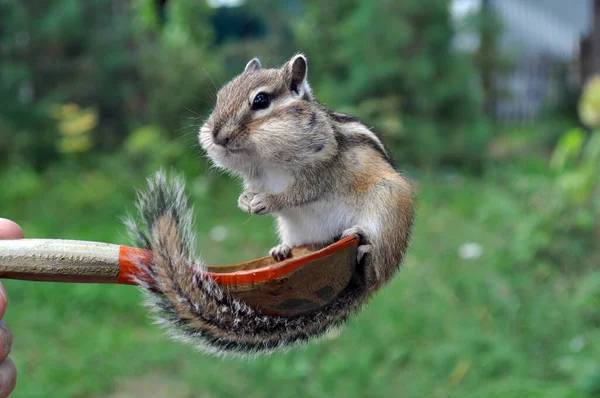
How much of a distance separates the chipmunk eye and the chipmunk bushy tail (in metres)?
0.18

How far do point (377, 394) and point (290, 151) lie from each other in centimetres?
248

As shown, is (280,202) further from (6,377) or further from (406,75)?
(406,75)

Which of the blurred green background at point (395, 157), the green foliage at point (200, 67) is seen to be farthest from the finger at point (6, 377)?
the green foliage at point (200, 67)

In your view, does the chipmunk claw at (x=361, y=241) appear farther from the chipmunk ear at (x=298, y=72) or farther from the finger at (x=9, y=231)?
the finger at (x=9, y=231)

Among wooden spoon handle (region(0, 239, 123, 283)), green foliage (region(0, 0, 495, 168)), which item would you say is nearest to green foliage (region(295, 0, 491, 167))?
green foliage (region(0, 0, 495, 168))

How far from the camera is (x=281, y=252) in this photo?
4.17 ft

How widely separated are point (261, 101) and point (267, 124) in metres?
0.04

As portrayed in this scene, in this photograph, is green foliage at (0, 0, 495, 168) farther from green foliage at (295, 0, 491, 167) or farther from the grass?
the grass

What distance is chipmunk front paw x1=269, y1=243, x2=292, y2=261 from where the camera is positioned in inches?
49.6

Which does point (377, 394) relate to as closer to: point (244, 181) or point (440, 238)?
point (440, 238)

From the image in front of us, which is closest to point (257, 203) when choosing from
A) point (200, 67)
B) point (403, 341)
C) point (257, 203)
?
point (257, 203)

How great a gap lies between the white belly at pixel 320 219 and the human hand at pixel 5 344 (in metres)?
0.58

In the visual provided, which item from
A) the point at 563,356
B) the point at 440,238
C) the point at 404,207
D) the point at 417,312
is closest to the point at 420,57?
the point at 440,238

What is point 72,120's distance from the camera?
651 cm
